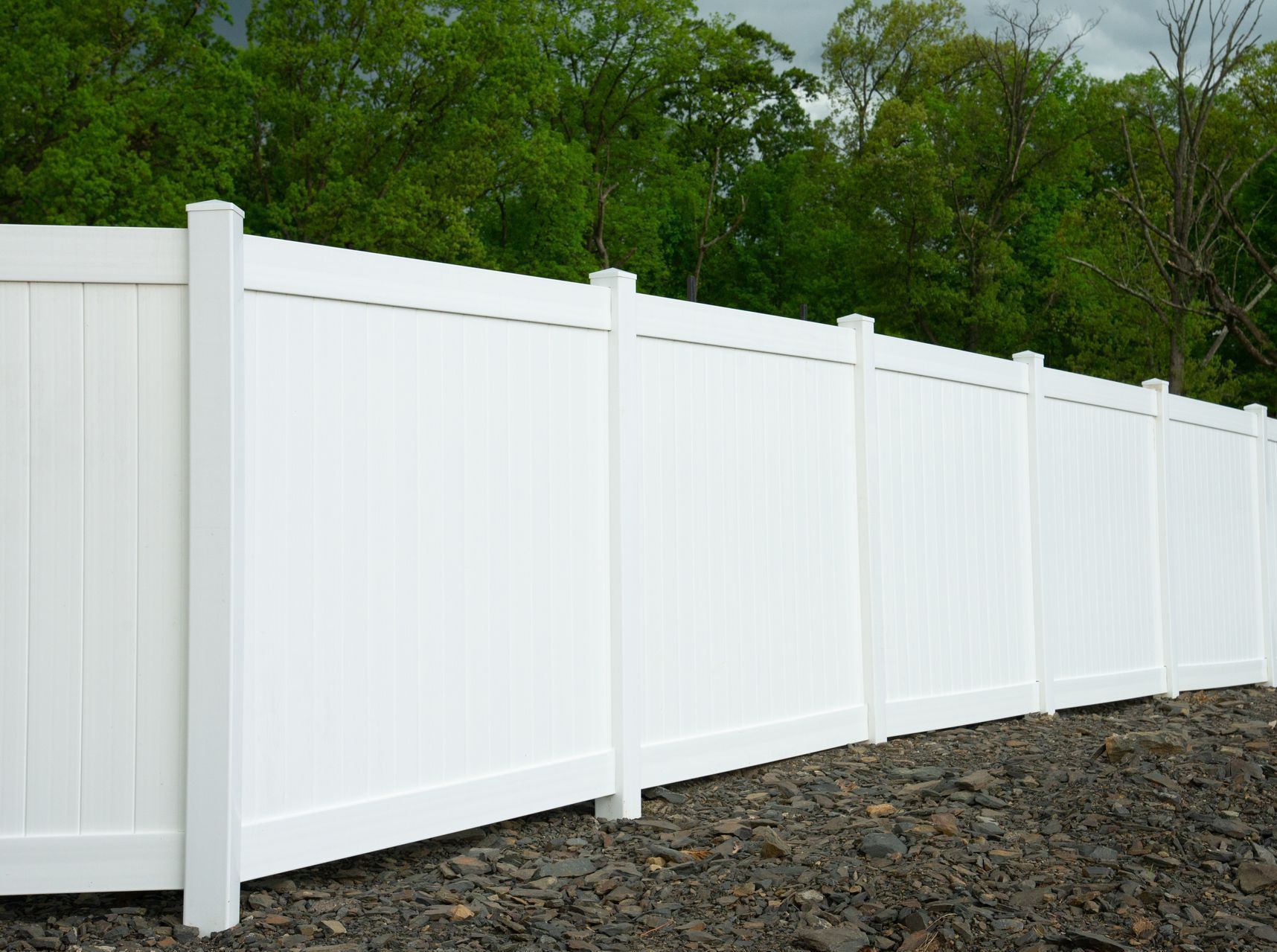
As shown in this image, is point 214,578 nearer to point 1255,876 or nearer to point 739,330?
point 739,330

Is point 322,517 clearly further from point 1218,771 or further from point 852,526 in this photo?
point 1218,771

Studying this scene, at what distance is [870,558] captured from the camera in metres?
5.66

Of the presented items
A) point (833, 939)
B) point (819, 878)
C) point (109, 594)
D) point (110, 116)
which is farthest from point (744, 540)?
point (110, 116)

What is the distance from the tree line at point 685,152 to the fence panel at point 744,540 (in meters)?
13.3

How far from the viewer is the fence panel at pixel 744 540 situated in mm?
4707

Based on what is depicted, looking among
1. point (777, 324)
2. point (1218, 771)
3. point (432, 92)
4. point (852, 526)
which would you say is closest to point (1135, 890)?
point (1218, 771)

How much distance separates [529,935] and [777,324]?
3.02 metres

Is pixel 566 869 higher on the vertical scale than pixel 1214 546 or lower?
lower

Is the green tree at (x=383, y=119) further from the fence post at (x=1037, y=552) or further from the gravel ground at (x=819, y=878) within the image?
the gravel ground at (x=819, y=878)

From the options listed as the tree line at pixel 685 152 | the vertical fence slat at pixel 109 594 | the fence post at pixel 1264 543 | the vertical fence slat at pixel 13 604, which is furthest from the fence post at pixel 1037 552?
the tree line at pixel 685 152

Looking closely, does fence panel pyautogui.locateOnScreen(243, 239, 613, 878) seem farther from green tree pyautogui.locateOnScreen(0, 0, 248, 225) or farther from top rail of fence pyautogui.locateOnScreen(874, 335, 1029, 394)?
green tree pyautogui.locateOnScreen(0, 0, 248, 225)

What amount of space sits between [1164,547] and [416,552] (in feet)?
19.3

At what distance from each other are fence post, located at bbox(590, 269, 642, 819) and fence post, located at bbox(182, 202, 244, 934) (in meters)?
1.51

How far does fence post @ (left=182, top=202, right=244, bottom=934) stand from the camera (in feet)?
11.0
